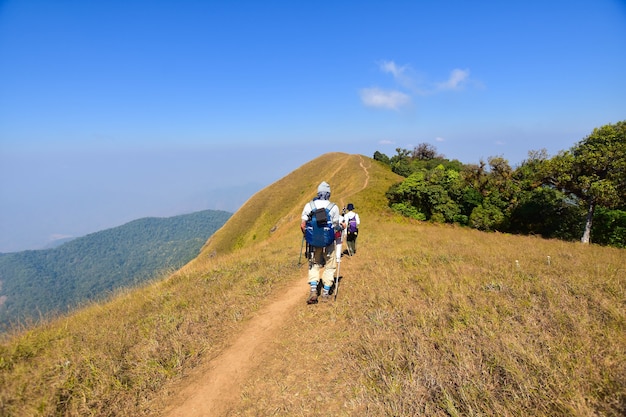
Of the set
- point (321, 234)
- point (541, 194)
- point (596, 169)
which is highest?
point (596, 169)

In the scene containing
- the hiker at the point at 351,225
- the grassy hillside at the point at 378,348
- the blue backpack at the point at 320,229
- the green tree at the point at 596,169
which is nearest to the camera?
the grassy hillside at the point at 378,348

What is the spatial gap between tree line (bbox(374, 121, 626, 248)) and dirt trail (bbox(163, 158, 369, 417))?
942 inches

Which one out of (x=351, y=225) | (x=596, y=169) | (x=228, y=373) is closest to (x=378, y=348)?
(x=228, y=373)

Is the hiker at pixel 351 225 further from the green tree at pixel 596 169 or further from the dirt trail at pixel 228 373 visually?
the green tree at pixel 596 169

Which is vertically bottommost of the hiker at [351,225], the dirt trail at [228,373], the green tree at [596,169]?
the dirt trail at [228,373]

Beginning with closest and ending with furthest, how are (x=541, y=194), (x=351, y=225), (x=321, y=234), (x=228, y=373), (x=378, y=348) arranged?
(x=378, y=348)
(x=228, y=373)
(x=321, y=234)
(x=351, y=225)
(x=541, y=194)

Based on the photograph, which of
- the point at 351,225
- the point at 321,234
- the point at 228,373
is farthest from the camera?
the point at 351,225

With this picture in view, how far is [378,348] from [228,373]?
2.81m

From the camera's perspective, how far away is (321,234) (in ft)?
24.4

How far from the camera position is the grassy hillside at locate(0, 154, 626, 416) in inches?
143

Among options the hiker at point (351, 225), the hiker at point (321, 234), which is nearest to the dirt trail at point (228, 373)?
the hiker at point (321, 234)

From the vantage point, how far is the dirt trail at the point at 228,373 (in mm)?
4328

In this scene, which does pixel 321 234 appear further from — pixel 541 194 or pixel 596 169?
pixel 541 194

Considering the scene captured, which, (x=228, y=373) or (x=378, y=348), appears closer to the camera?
(x=378, y=348)
